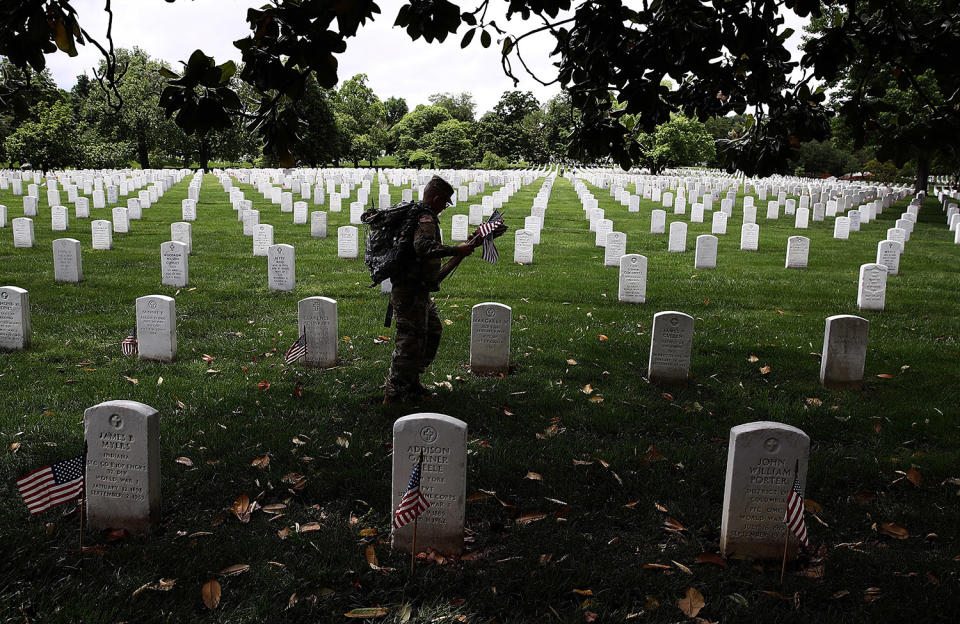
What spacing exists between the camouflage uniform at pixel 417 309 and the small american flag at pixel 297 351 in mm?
1409

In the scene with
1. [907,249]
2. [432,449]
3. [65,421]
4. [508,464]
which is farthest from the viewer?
[907,249]

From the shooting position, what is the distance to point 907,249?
18938mm

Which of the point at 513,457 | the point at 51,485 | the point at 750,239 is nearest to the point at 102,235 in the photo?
the point at 51,485

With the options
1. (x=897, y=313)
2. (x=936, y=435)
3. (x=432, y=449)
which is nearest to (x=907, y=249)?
(x=897, y=313)

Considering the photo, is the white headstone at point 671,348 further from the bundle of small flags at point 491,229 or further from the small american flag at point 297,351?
the small american flag at point 297,351

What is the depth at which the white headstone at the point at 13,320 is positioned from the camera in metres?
8.40

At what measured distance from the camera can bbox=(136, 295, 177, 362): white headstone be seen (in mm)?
8117

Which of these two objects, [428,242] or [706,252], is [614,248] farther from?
[428,242]

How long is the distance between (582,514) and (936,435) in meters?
3.64

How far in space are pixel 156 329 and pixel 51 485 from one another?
13.2 ft

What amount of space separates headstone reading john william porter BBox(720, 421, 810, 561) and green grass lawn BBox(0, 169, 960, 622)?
0.16m

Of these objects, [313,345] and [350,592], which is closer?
[350,592]

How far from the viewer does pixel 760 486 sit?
4.51 metres

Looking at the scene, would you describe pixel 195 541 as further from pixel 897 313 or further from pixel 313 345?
pixel 897 313
